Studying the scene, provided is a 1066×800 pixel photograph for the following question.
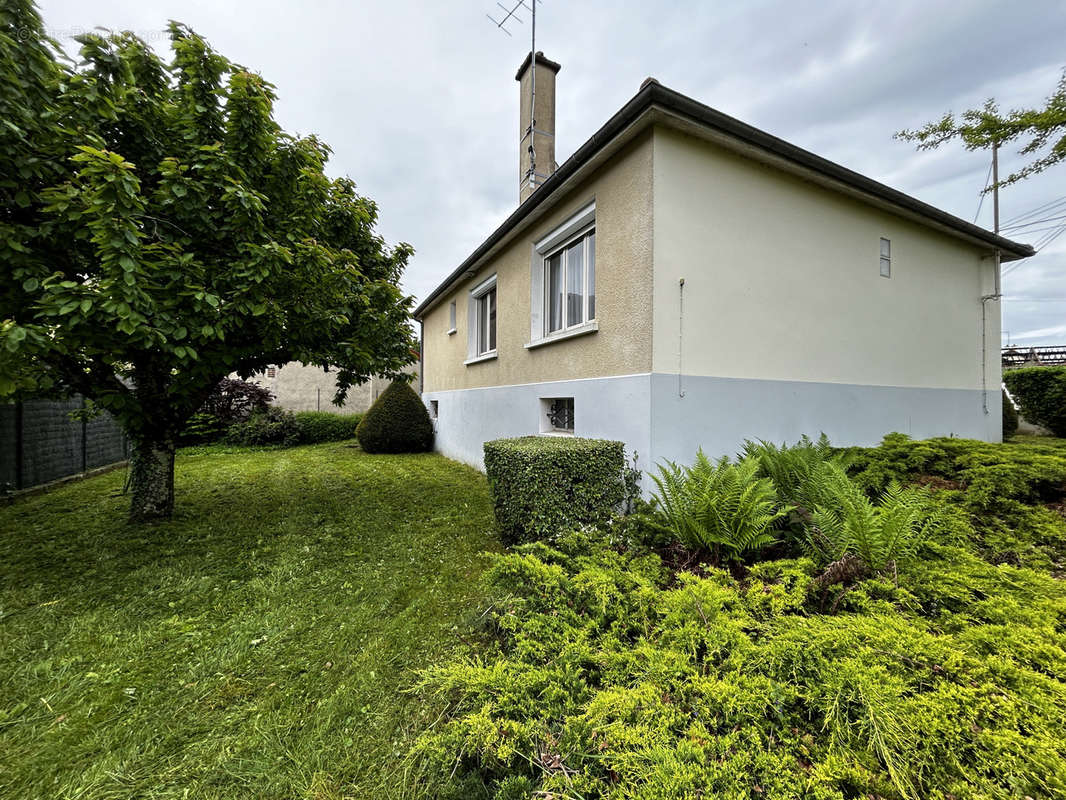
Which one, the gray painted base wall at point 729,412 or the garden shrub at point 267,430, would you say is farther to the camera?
the garden shrub at point 267,430

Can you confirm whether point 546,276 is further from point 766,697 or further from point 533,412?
point 766,697

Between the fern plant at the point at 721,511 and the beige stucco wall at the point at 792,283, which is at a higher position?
the beige stucco wall at the point at 792,283

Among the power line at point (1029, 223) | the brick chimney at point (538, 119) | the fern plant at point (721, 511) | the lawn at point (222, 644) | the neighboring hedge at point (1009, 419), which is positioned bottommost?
the lawn at point (222, 644)

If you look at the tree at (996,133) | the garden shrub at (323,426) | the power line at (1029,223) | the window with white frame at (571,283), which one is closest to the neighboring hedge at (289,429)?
the garden shrub at (323,426)

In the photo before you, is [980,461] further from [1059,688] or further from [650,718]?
[650,718]

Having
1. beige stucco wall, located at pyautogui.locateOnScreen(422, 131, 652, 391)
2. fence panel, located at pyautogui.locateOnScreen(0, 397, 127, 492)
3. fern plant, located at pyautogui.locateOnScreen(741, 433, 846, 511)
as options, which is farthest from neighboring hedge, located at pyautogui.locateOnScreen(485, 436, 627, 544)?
fence panel, located at pyautogui.locateOnScreen(0, 397, 127, 492)

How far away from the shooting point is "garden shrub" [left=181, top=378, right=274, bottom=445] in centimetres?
1215

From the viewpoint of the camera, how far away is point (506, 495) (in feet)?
13.8

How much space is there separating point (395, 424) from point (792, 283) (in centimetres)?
978

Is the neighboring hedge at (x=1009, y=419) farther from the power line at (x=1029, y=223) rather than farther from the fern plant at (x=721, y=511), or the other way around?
the fern plant at (x=721, y=511)

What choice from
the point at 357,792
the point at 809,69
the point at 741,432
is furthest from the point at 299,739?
the point at 809,69

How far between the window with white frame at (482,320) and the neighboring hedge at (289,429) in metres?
7.30

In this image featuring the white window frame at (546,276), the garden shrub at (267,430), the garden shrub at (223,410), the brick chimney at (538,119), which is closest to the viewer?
the white window frame at (546,276)

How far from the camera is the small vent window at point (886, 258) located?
6.10 meters
